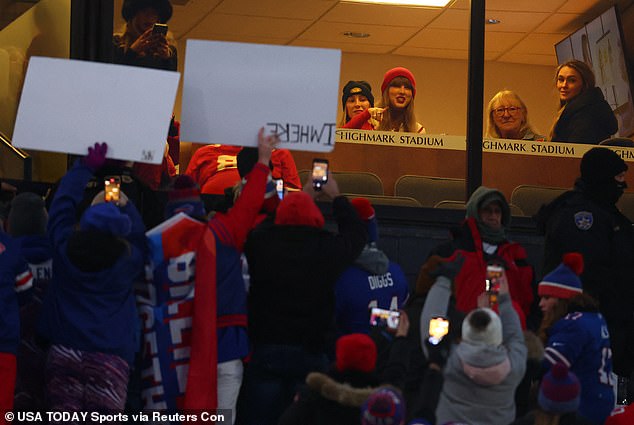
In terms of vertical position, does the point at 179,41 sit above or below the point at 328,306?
above

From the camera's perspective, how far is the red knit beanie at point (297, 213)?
995 cm

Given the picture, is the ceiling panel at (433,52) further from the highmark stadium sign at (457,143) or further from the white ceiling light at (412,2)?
the highmark stadium sign at (457,143)

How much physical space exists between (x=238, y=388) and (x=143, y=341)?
617 millimetres

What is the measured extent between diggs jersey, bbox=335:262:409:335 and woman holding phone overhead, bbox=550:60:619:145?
153 inches

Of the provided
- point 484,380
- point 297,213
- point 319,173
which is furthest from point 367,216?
point 484,380

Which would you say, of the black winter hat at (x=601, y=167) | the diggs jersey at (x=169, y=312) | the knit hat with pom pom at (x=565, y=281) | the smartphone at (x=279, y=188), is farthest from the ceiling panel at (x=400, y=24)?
the diggs jersey at (x=169, y=312)

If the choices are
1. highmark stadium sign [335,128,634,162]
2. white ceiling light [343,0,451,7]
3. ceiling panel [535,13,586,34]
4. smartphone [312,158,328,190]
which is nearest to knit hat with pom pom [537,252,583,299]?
smartphone [312,158,328,190]

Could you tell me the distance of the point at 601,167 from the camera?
449 inches

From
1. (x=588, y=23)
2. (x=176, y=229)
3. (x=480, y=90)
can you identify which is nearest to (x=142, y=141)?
(x=176, y=229)

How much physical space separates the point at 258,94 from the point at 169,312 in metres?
1.40

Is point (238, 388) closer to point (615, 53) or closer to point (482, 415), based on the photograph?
point (482, 415)

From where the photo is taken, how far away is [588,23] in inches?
566

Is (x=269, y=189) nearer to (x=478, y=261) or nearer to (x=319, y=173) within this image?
(x=319, y=173)

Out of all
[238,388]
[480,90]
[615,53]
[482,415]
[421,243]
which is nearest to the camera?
[482,415]
